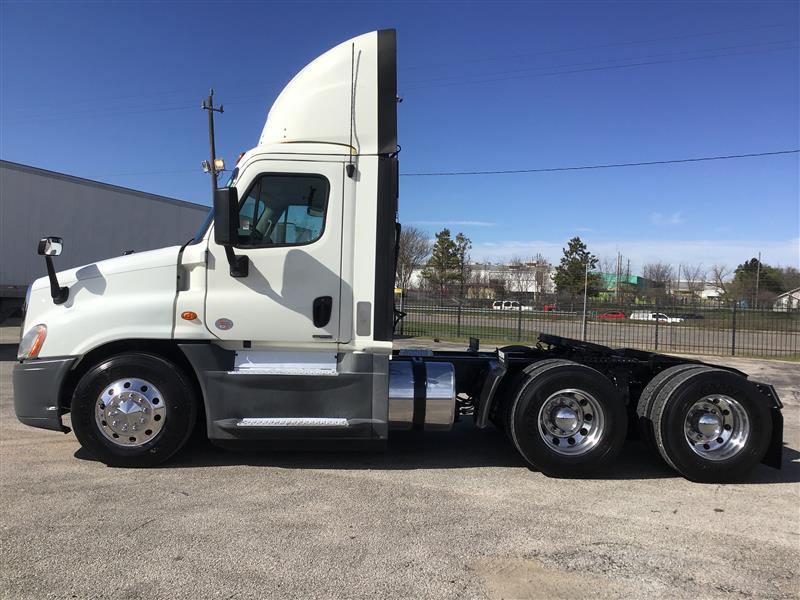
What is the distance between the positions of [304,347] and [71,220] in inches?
532

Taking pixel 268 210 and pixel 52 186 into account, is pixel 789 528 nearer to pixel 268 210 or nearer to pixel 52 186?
pixel 268 210

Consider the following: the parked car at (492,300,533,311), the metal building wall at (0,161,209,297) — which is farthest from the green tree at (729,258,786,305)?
the metal building wall at (0,161,209,297)

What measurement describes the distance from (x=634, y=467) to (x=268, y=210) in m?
4.16

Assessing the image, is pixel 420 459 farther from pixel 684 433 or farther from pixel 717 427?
pixel 717 427

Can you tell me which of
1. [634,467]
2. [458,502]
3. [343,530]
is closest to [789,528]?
[634,467]

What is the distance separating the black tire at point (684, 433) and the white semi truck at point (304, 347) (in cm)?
1

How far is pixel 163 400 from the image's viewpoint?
4.63m

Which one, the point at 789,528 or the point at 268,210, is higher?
the point at 268,210

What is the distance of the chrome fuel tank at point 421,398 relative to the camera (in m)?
4.78

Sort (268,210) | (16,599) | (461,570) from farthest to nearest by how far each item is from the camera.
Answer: (268,210)
(461,570)
(16,599)

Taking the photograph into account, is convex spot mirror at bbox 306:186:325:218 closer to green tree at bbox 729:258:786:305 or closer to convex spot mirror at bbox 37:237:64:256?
convex spot mirror at bbox 37:237:64:256

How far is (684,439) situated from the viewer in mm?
4711

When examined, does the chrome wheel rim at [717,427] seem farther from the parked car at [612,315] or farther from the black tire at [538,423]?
the parked car at [612,315]

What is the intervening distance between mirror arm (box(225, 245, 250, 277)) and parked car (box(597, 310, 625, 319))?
17660 millimetres
